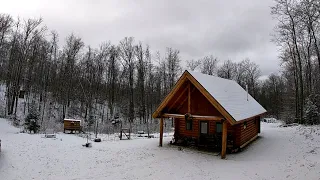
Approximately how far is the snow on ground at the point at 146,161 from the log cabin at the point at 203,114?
4.24 ft

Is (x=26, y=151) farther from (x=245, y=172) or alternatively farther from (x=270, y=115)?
(x=270, y=115)

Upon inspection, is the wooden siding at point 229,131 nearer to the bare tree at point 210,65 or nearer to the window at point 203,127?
the window at point 203,127

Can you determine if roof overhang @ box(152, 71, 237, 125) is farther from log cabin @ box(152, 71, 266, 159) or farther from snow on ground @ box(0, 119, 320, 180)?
snow on ground @ box(0, 119, 320, 180)

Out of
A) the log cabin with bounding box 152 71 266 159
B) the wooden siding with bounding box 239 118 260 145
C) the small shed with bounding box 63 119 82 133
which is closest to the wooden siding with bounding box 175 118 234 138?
the log cabin with bounding box 152 71 266 159

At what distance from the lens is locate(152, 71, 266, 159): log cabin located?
15578 millimetres

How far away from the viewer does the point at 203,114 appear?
1734cm

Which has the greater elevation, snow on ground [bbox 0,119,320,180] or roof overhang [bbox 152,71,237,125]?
roof overhang [bbox 152,71,237,125]

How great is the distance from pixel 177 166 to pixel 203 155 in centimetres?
308

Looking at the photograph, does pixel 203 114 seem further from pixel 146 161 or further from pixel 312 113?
pixel 312 113

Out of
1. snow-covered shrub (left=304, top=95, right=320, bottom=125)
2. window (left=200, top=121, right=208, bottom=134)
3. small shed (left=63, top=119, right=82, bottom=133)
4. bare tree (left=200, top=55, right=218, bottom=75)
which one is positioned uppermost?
bare tree (left=200, top=55, right=218, bottom=75)

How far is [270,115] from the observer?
6334cm

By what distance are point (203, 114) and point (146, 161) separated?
5677 mm

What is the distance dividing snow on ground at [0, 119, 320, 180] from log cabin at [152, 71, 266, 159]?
129cm

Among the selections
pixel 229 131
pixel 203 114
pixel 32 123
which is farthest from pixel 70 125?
pixel 229 131
